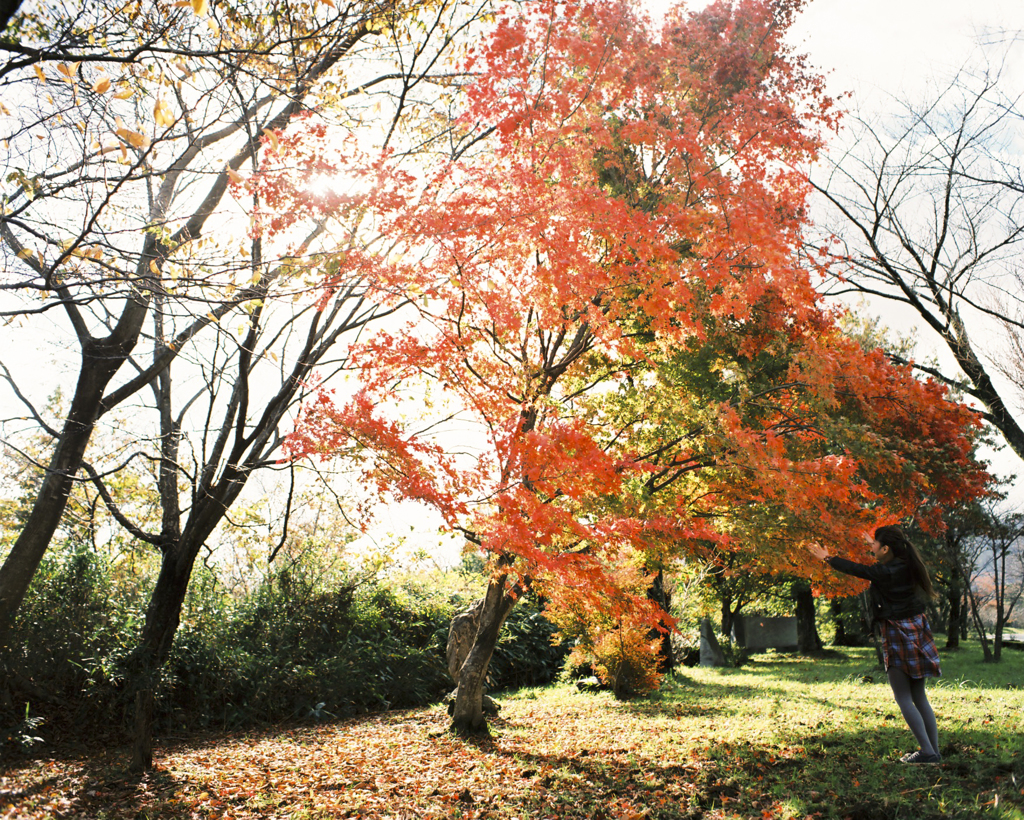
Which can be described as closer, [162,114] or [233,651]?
[162,114]

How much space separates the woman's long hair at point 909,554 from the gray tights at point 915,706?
55 cm

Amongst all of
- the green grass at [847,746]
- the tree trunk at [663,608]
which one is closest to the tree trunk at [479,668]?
the green grass at [847,746]

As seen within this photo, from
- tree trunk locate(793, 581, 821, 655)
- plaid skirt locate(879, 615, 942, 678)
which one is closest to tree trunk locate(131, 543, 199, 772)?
plaid skirt locate(879, 615, 942, 678)

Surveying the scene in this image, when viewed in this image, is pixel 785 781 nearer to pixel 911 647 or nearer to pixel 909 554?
pixel 911 647

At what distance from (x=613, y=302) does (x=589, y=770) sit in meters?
4.55

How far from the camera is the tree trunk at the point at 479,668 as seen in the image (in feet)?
22.3

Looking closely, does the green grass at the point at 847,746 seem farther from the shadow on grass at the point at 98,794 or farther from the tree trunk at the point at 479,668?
the shadow on grass at the point at 98,794

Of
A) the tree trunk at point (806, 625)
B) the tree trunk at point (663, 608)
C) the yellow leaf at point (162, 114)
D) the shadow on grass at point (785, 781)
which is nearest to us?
the yellow leaf at point (162, 114)

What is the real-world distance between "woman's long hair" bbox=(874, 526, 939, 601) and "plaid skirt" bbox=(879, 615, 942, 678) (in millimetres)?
200

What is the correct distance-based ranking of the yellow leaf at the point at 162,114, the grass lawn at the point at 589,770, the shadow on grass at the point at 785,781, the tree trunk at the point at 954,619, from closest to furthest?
1. the yellow leaf at the point at 162,114
2. the shadow on grass at the point at 785,781
3. the grass lawn at the point at 589,770
4. the tree trunk at the point at 954,619

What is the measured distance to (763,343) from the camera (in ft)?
26.3

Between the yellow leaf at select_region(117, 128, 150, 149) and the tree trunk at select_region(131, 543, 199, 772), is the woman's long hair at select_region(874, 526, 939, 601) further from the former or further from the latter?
the tree trunk at select_region(131, 543, 199, 772)

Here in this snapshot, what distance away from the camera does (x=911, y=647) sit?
3.72m

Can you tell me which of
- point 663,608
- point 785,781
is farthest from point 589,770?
point 663,608
